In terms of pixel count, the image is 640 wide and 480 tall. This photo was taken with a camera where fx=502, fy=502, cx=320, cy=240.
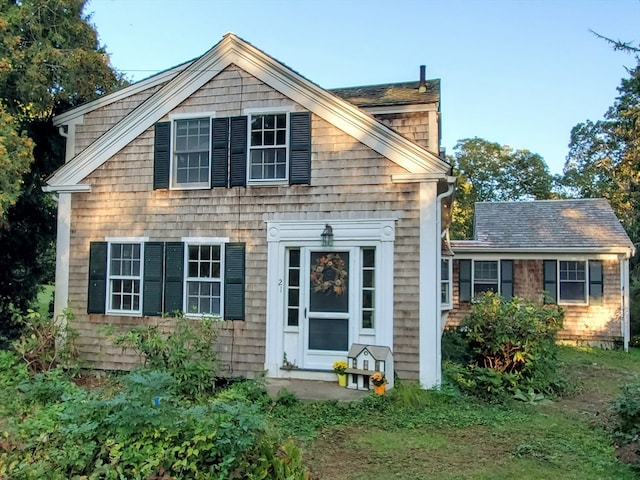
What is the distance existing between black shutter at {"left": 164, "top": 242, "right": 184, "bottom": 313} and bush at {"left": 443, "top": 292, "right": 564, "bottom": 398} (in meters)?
4.62

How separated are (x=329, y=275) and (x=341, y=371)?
4.90ft

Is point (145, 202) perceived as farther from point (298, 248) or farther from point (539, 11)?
point (539, 11)

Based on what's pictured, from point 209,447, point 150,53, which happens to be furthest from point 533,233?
point 209,447

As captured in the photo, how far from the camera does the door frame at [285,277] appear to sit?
769 centimetres

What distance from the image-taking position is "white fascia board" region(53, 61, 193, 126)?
952 centimetres

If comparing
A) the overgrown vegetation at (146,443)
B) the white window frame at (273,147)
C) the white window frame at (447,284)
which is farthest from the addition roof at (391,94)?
the overgrown vegetation at (146,443)

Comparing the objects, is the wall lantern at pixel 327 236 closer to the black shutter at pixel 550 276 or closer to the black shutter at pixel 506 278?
the black shutter at pixel 506 278

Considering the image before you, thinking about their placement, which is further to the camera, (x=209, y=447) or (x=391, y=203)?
(x=391, y=203)

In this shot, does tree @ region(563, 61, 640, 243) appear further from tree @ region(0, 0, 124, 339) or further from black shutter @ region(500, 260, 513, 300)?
tree @ region(0, 0, 124, 339)

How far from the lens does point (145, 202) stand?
884cm

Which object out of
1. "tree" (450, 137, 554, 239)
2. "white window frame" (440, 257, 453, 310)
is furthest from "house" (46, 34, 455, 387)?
"tree" (450, 137, 554, 239)

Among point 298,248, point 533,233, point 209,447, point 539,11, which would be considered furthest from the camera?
point 533,233

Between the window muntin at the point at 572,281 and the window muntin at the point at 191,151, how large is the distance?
11.0 meters

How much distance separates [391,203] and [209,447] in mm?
4949
